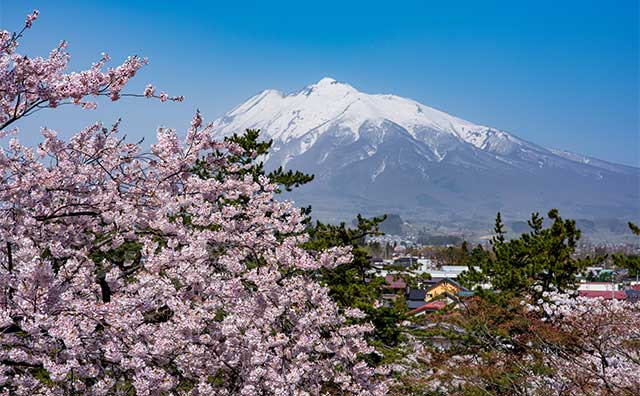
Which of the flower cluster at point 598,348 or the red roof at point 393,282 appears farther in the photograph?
the red roof at point 393,282

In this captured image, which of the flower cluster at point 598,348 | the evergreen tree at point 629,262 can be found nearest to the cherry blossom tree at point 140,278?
the flower cluster at point 598,348

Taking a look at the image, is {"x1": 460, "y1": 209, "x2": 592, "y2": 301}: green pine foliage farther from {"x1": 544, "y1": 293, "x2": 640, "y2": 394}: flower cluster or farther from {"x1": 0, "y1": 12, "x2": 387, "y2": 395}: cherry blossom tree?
{"x1": 0, "y1": 12, "x2": 387, "y2": 395}: cherry blossom tree

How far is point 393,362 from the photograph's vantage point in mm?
9938

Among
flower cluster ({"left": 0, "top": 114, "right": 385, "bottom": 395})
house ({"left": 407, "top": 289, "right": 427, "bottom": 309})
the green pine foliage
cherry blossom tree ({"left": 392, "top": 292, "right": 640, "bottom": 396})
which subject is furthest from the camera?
house ({"left": 407, "top": 289, "right": 427, "bottom": 309})

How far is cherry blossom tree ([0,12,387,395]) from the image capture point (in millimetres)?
3451

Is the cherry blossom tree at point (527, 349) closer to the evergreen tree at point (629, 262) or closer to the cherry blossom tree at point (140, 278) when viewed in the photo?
the evergreen tree at point (629, 262)

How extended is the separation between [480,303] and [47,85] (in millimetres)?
9448

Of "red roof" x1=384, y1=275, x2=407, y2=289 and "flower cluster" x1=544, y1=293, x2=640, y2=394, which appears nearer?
"flower cluster" x1=544, y1=293, x2=640, y2=394

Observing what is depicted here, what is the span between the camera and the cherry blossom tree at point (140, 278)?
136 inches

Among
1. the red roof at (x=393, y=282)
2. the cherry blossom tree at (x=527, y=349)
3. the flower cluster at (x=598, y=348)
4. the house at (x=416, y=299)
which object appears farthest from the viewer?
the house at (x=416, y=299)

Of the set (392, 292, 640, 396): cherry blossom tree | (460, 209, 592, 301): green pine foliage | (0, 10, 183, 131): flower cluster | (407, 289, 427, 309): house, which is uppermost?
(0, 10, 183, 131): flower cluster

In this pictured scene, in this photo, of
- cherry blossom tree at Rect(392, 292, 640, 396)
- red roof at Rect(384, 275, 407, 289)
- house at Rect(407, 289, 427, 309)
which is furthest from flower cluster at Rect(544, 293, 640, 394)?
house at Rect(407, 289, 427, 309)

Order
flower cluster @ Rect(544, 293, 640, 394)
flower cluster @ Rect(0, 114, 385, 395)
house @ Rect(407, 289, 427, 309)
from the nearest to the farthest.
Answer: flower cluster @ Rect(0, 114, 385, 395)
flower cluster @ Rect(544, 293, 640, 394)
house @ Rect(407, 289, 427, 309)

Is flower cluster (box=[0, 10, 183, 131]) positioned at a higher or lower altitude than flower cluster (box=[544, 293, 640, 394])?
higher
